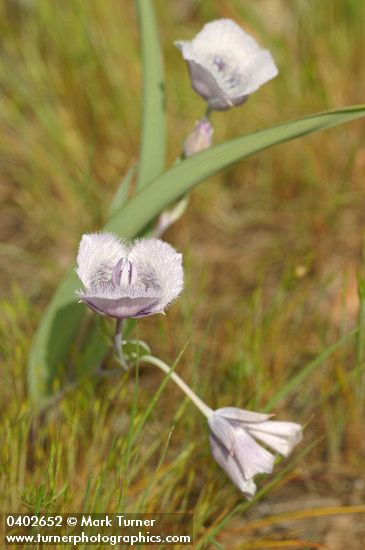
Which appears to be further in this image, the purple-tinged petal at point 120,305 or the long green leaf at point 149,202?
the long green leaf at point 149,202

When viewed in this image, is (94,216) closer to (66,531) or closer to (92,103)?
(92,103)

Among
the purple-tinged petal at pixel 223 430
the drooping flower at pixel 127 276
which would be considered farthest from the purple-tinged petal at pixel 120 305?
the purple-tinged petal at pixel 223 430

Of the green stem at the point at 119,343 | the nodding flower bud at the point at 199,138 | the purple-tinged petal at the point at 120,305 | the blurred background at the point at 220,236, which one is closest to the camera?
the purple-tinged petal at the point at 120,305

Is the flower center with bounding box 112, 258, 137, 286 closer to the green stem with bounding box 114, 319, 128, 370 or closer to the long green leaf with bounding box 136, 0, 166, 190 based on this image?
the green stem with bounding box 114, 319, 128, 370

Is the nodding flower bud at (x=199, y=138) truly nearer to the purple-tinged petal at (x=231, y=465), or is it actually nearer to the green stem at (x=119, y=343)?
the green stem at (x=119, y=343)

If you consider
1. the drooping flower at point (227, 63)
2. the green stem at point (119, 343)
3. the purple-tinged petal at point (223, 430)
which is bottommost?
the purple-tinged petal at point (223, 430)

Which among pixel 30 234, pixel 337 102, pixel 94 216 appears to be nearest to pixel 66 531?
pixel 94 216

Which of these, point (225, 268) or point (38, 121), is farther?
point (38, 121)
